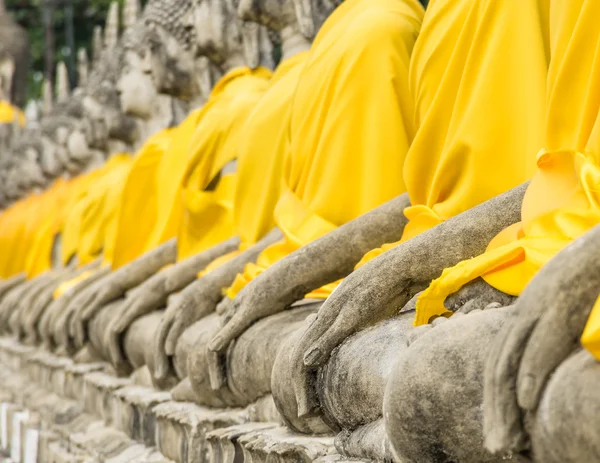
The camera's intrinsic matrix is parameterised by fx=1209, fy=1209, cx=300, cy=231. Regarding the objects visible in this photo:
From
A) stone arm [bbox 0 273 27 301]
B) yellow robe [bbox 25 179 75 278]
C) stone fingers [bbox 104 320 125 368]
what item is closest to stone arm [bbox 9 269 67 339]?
yellow robe [bbox 25 179 75 278]

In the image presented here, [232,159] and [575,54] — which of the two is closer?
[575,54]

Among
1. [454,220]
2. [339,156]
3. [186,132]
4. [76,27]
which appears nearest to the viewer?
[454,220]

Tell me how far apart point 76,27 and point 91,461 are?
11865 mm

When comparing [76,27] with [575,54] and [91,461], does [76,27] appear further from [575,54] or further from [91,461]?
[575,54]

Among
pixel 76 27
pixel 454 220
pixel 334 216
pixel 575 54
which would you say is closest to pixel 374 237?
pixel 334 216

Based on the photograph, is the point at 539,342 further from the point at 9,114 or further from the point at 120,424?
the point at 9,114

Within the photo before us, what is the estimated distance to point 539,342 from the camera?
1775 millimetres

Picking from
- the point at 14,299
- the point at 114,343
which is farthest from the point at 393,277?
the point at 14,299

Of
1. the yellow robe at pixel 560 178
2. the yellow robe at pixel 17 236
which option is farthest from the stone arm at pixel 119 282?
the yellow robe at pixel 17 236

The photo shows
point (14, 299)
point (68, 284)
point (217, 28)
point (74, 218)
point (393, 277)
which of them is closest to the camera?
point (393, 277)

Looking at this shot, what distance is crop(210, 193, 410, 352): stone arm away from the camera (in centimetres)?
338

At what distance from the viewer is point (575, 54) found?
2406 millimetres

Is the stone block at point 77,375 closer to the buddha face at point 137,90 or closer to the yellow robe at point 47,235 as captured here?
the buddha face at point 137,90

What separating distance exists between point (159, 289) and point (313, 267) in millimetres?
1919
